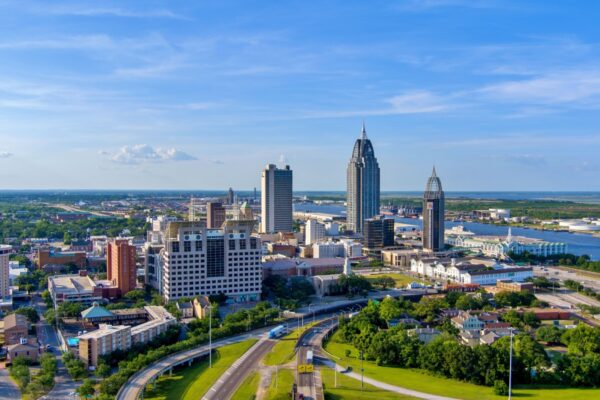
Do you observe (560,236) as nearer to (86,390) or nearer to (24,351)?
(24,351)

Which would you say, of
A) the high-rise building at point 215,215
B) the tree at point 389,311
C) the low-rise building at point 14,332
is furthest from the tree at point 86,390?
the high-rise building at point 215,215

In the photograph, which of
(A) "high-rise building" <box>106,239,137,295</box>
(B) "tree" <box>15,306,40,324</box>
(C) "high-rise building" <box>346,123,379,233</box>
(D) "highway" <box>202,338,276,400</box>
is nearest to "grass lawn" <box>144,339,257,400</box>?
(D) "highway" <box>202,338,276,400</box>

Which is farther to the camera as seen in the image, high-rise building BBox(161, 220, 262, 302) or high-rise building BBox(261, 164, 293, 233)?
high-rise building BBox(261, 164, 293, 233)

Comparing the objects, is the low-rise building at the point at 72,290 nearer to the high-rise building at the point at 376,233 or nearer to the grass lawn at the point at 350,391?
the grass lawn at the point at 350,391

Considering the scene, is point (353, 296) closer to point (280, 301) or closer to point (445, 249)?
point (280, 301)

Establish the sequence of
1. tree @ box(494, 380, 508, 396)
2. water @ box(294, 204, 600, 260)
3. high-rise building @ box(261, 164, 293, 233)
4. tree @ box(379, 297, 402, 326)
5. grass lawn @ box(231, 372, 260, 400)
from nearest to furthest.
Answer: grass lawn @ box(231, 372, 260, 400) → tree @ box(494, 380, 508, 396) → tree @ box(379, 297, 402, 326) → water @ box(294, 204, 600, 260) → high-rise building @ box(261, 164, 293, 233)

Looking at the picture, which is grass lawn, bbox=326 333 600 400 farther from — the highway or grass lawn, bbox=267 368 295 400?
the highway
